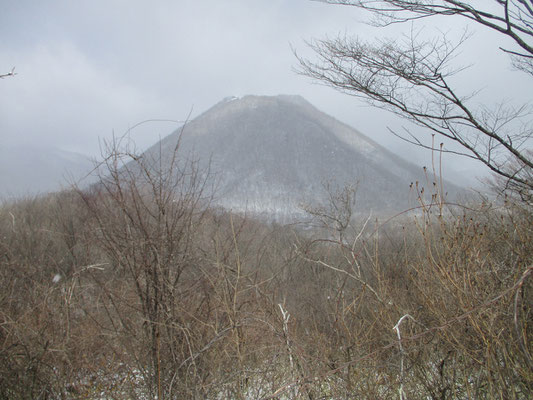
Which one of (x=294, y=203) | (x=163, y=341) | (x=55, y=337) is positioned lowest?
(x=294, y=203)

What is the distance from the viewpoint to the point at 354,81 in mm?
5539

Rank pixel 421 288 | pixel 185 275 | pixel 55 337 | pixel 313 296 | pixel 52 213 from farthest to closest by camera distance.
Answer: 1. pixel 52 213
2. pixel 313 296
3. pixel 185 275
4. pixel 55 337
5. pixel 421 288

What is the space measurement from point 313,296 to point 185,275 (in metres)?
8.23

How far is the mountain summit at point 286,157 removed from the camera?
47.2m

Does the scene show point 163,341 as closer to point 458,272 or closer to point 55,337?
point 55,337

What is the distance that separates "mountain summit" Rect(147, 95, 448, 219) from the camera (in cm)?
4722

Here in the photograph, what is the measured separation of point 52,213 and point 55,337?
18.1m

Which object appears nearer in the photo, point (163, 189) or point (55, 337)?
point (163, 189)

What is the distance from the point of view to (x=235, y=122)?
66375 mm

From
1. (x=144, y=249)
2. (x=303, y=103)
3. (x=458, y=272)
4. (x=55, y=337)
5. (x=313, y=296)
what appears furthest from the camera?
(x=303, y=103)

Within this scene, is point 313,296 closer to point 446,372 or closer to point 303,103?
point 446,372

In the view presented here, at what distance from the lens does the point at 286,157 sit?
193 ft

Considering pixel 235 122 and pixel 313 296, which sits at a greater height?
pixel 235 122

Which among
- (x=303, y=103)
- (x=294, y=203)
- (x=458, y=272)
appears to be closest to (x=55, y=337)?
(x=458, y=272)
